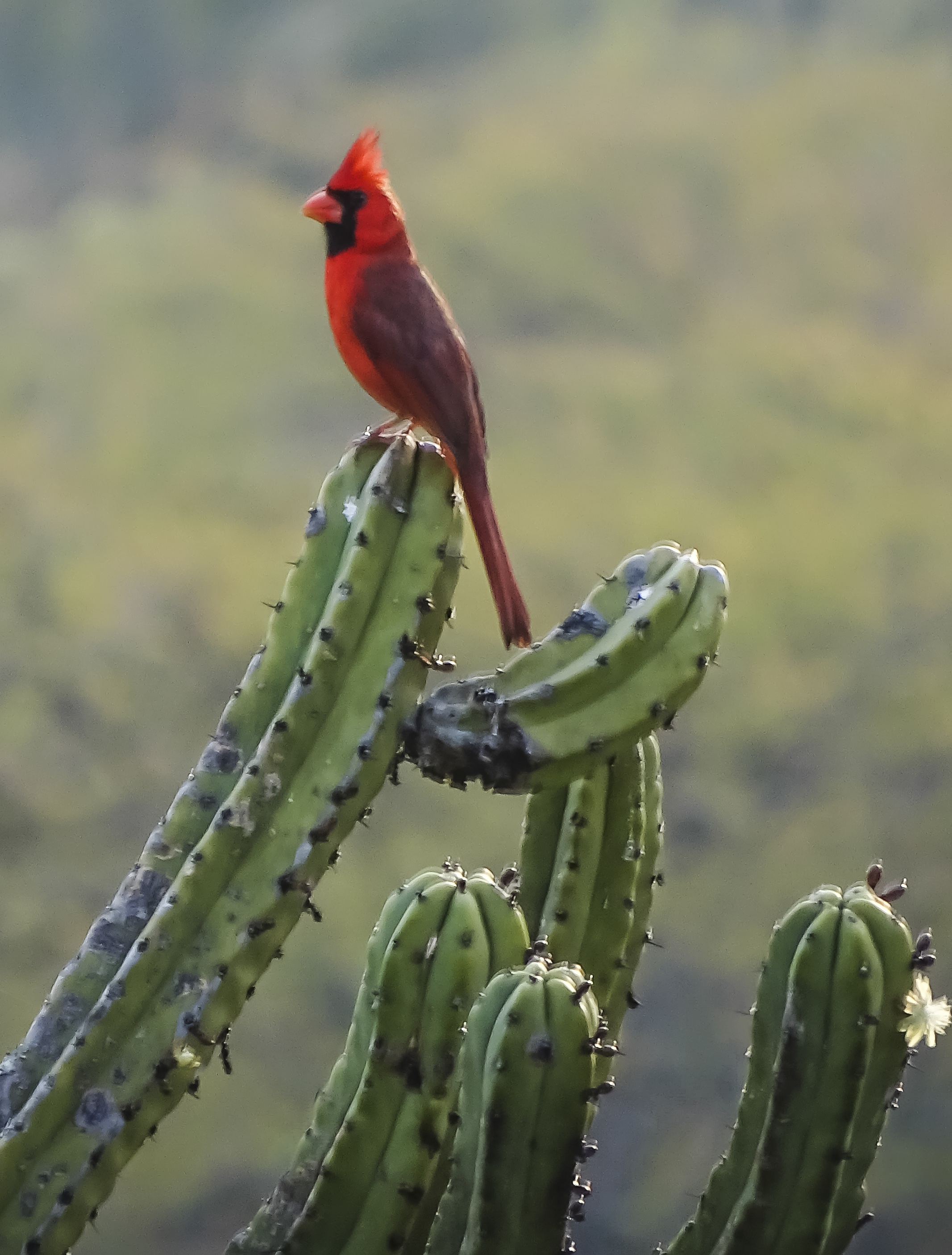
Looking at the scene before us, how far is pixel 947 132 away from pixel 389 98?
1.13 m

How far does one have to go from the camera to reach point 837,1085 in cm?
113

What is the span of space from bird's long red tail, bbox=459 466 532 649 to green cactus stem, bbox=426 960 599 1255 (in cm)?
27

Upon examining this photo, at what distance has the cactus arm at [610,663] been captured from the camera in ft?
3.25

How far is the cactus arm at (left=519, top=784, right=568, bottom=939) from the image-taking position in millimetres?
1201

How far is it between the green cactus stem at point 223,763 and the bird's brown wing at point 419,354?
11 cm

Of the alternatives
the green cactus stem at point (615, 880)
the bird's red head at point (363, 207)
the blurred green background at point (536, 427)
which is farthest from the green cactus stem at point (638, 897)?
the blurred green background at point (536, 427)

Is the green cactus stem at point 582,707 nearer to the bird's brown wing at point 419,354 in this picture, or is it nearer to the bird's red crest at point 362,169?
the bird's brown wing at point 419,354

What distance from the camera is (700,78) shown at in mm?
2533

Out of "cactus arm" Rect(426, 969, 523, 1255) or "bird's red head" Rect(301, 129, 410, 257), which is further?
"bird's red head" Rect(301, 129, 410, 257)

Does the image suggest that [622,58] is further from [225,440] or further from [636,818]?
[636,818]

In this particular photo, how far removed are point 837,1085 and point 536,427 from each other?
159 cm

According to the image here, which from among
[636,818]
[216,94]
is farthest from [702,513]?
[636,818]

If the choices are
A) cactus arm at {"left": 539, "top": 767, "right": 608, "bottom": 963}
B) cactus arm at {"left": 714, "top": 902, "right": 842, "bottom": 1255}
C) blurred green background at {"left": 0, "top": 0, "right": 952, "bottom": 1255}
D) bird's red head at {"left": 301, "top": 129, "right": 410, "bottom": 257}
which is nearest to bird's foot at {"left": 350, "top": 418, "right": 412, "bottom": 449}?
bird's red head at {"left": 301, "top": 129, "right": 410, "bottom": 257}

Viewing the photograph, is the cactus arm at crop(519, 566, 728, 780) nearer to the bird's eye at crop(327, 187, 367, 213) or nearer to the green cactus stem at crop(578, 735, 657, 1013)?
the green cactus stem at crop(578, 735, 657, 1013)
